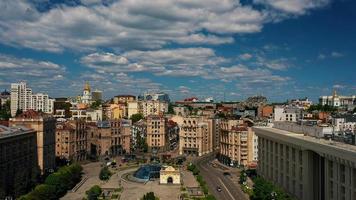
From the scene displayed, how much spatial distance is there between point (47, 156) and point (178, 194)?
109ft

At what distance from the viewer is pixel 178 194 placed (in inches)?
3342

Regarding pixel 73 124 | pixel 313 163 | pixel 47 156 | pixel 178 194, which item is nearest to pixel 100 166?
pixel 73 124

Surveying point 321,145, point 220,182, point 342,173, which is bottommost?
point 220,182

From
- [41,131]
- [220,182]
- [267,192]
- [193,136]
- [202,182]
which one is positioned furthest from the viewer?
[193,136]

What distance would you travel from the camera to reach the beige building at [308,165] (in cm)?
5625

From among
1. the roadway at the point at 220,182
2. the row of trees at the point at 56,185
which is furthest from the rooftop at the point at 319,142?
the row of trees at the point at 56,185

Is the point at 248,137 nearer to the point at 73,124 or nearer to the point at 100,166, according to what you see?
the point at 100,166

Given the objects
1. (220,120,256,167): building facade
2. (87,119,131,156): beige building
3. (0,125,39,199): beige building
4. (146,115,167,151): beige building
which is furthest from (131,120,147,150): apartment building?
(0,125,39,199): beige building

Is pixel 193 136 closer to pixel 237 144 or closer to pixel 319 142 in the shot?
pixel 237 144

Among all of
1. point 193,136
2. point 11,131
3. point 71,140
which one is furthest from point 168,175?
point 193,136

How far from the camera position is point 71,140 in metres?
122

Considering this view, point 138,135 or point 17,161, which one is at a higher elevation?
point 138,135

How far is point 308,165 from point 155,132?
3318 inches

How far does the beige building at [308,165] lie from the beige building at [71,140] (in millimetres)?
53026
